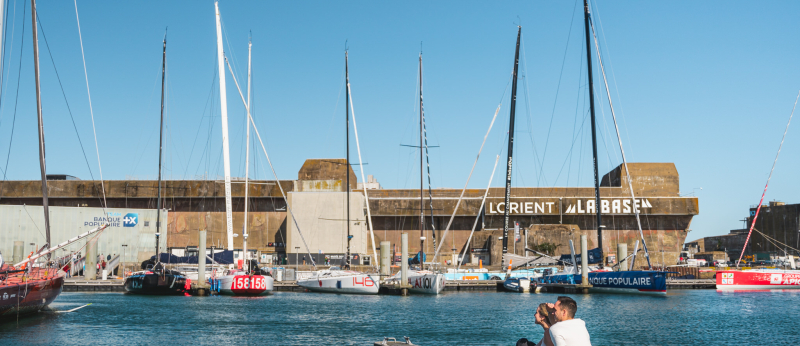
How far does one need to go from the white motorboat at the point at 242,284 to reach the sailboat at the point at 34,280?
12.5 metres

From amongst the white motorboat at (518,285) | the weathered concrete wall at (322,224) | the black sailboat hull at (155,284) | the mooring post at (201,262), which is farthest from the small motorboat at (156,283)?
the white motorboat at (518,285)

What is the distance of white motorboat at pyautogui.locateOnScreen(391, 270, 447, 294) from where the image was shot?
131 ft

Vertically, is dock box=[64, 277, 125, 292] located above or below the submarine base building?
below

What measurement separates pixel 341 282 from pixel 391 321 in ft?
52.2

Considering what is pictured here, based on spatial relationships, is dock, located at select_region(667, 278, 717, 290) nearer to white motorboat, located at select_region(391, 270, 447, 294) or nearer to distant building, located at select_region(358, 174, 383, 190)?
white motorboat, located at select_region(391, 270, 447, 294)

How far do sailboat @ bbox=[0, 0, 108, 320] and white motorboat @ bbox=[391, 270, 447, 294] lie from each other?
2043cm

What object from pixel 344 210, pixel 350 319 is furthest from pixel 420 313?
pixel 344 210

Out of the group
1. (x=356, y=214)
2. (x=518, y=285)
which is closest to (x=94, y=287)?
(x=356, y=214)

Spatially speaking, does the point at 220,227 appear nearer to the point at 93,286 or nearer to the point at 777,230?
the point at 93,286

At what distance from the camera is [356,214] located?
61156 millimetres

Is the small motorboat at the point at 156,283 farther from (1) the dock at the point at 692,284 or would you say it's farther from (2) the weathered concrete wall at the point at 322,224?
(1) the dock at the point at 692,284

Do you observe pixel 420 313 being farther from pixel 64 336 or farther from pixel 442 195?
pixel 442 195

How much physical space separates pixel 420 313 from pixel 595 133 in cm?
1950

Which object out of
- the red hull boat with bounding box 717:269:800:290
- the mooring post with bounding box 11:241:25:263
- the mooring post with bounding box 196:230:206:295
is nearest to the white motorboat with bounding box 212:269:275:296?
the mooring post with bounding box 196:230:206:295
